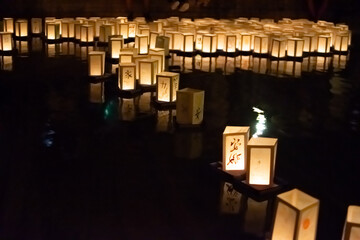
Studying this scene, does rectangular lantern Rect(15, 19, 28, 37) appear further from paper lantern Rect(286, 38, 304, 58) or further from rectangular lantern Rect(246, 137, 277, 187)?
rectangular lantern Rect(246, 137, 277, 187)

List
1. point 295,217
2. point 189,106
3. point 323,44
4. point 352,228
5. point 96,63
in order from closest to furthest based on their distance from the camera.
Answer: point 352,228, point 295,217, point 189,106, point 96,63, point 323,44

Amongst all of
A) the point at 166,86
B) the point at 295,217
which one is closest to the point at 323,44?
the point at 166,86

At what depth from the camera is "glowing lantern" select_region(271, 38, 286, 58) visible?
30.2ft

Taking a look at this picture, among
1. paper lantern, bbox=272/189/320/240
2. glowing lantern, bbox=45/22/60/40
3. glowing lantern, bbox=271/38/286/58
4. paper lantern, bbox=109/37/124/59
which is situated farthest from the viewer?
glowing lantern, bbox=45/22/60/40

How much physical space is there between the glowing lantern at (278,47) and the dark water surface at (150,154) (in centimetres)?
148

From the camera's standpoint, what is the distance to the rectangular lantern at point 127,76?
6.38 meters

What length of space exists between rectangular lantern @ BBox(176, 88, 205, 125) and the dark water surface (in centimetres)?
16

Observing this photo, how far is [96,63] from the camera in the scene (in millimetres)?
7113

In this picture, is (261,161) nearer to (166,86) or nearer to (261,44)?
(166,86)

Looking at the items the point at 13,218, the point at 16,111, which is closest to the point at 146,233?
the point at 13,218

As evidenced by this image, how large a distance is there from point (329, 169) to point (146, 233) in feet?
6.32

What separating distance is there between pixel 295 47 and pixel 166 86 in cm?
421

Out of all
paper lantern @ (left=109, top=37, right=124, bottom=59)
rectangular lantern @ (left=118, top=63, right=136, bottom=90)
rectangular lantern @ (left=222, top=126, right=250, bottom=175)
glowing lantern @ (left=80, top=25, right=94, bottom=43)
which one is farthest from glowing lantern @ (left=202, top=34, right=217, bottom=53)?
rectangular lantern @ (left=222, top=126, right=250, bottom=175)

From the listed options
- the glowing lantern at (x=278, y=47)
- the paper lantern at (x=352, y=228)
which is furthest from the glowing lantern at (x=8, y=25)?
the paper lantern at (x=352, y=228)
